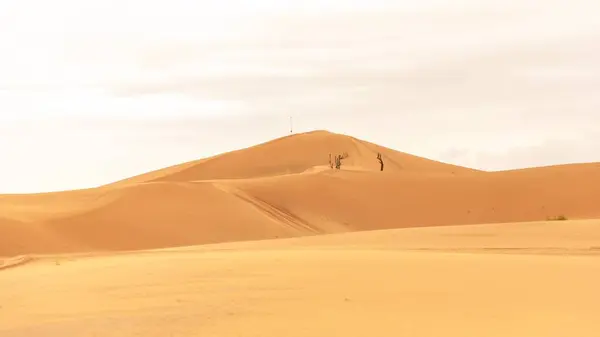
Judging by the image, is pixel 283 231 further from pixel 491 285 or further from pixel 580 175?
pixel 491 285

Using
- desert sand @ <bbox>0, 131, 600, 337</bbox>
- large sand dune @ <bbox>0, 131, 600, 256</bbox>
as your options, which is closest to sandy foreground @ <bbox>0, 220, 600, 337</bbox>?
desert sand @ <bbox>0, 131, 600, 337</bbox>

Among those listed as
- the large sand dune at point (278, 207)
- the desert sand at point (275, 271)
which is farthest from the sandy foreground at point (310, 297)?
the large sand dune at point (278, 207)

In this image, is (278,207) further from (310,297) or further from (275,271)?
(310,297)

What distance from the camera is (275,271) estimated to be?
9344mm

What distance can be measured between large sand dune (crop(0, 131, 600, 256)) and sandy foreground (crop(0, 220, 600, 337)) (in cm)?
1399

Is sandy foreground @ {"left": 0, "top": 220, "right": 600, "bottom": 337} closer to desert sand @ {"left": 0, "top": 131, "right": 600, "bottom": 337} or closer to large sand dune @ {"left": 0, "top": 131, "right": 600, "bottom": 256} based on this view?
desert sand @ {"left": 0, "top": 131, "right": 600, "bottom": 337}

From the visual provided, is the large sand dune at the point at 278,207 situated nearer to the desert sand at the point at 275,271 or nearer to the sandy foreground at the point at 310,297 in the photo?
the desert sand at the point at 275,271

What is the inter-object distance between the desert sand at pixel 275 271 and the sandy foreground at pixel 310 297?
2 centimetres

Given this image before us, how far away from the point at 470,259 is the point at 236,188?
24.9 metres

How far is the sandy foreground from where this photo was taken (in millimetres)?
6016

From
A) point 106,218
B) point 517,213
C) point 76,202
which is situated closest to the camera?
point 106,218

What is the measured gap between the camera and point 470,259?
1034cm

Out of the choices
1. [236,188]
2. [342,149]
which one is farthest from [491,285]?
[342,149]

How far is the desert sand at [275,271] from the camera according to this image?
6.23 meters
